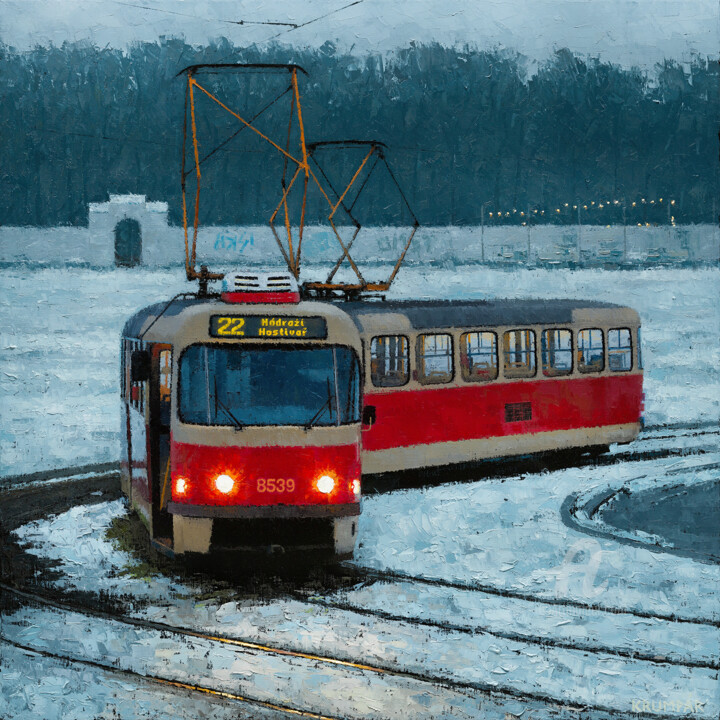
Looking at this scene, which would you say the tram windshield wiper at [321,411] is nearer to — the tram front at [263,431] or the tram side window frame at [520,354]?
the tram front at [263,431]

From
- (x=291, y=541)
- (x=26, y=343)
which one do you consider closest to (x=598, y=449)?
(x=291, y=541)

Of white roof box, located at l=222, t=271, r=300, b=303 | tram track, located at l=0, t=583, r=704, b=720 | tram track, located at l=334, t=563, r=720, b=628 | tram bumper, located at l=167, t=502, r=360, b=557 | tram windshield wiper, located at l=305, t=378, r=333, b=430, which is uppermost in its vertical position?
white roof box, located at l=222, t=271, r=300, b=303

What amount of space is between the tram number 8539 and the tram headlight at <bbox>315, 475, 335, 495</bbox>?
200 mm

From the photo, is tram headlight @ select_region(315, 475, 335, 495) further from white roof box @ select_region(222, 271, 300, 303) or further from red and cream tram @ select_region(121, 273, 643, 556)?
white roof box @ select_region(222, 271, 300, 303)

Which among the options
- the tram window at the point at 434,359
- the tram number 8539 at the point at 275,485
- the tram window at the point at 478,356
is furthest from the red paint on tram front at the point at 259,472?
the tram window at the point at 478,356

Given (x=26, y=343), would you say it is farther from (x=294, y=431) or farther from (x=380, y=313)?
(x=294, y=431)

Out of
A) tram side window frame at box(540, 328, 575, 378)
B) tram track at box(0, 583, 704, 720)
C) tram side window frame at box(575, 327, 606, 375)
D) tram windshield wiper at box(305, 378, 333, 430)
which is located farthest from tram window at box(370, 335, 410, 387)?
tram track at box(0, 583, 704, 720)

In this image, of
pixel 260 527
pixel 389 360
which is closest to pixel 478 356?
pixel 389 360

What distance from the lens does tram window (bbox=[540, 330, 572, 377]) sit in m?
16.7

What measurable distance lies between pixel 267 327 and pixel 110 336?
82.7 ft

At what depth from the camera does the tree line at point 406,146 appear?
37.4 meters

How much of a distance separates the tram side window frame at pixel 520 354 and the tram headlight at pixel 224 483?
7.64 m

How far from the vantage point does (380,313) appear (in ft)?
48.5

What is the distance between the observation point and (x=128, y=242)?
50.1 m
